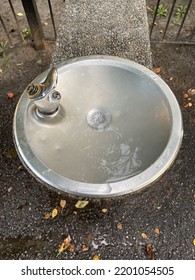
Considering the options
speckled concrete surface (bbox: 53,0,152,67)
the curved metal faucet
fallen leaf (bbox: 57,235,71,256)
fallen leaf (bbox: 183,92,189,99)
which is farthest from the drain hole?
fallen leaf (bbox: 183,92,189,99)

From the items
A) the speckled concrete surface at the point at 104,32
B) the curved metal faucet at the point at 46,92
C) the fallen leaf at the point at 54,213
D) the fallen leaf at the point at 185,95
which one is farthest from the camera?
the fallen leaf at the point at 185,95

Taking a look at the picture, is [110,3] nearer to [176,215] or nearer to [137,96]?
[137,96]

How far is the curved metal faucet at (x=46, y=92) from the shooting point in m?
1.58

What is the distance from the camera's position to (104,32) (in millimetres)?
2139

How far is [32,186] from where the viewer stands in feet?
6.63

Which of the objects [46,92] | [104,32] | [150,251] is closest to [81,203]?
[150,251]

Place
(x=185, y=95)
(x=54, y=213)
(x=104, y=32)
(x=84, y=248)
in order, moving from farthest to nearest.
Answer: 1. (x=185, y=95)
2. (x=104, y=32)
3. (x=54, y=213)
4. (x=84, y=248)

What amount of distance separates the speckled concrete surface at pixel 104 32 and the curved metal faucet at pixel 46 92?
0.48m

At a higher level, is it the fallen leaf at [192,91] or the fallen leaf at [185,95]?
the fallen leaf at [192,91]

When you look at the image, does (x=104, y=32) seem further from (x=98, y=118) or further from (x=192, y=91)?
(x=192, y=91)

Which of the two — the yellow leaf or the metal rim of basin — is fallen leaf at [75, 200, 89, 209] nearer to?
the yellow leaf

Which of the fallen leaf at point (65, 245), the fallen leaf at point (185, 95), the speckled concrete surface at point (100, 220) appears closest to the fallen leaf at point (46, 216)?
the speckled concrete surface at point (100, 220)

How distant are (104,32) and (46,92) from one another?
2.84ft

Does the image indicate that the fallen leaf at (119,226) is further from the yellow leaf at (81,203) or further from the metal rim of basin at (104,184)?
the metal rim of basin at (104,184)
